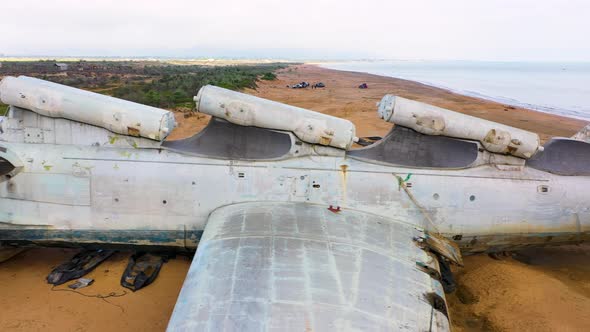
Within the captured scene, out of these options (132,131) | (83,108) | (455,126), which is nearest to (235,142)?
(132,131)

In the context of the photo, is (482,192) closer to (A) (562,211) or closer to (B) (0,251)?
(A) (562,211)

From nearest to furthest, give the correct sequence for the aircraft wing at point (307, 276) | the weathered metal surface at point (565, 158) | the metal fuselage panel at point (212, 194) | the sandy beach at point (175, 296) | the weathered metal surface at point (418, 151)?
the aircraft wing at point (307, 276)
the sandy beach at point (175, 296)
the metal fuselage panel at point (212, 194)
the weathered metal surface at point (418, 151)
the weathered metal surface at point (565, 158)

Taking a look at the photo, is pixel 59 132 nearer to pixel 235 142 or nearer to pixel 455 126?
pixel 235 142

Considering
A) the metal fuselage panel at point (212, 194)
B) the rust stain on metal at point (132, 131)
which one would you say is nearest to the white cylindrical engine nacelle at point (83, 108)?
the rust stain on metal at point (132, 131)

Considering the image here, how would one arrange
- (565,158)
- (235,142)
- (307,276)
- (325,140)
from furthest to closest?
(565,158) < (235,142) < (325,140) < (307,276)

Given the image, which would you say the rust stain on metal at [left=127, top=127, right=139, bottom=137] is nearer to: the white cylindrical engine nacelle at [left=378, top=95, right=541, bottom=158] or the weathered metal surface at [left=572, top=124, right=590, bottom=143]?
the white cylindrical engine nacelle at [left=378, top=95, right=541, bottom=158]

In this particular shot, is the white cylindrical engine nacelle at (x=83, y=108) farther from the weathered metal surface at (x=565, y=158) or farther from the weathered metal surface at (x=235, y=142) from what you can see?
the weathered metal surface at (x=565, y=158)
